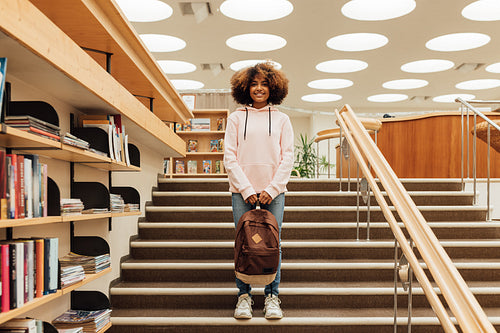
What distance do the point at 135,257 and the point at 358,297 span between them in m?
1.70

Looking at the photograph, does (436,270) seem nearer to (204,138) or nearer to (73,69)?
(73,69)

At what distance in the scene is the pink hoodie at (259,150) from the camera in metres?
2.31

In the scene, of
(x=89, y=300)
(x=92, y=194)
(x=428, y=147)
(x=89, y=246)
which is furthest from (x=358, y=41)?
(x=89, y=300)

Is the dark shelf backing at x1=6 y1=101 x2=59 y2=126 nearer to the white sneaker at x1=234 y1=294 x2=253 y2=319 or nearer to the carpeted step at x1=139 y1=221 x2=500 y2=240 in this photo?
the white sneaker at x1=234 y1=294 x2=253 y2=319

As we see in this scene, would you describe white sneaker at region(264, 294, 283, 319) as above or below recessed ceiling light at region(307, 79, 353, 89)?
below

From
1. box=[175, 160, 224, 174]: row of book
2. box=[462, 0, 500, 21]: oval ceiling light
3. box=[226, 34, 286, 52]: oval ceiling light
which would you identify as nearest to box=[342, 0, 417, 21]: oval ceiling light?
box=[462, 0, 500, 21]: oval ceiling light

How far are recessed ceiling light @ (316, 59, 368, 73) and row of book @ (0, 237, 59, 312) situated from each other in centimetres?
749

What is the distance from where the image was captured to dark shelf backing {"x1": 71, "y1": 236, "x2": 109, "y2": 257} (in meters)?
2.23

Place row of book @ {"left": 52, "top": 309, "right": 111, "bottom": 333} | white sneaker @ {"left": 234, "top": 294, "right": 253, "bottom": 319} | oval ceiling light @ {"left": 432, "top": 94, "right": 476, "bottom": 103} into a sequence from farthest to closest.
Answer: oval ceiling light @ {"left": 432, "top": 94, "right": 476, "bottom": 103}, white sneaker @ {"left": 234, "top": 294, "right": 253, "bottom": 319}, row of book @ {"left": 52, "top": 309, "right": 111, "bottom": 333}

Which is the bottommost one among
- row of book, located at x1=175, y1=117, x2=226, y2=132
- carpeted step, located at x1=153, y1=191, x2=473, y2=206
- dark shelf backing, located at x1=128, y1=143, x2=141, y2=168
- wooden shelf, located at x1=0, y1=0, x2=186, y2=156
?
carpeted step, located at x1=153, y1=191, x2=473, y2=206

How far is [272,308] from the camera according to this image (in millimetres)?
2406

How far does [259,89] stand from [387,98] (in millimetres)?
9786

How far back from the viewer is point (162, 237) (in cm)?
346

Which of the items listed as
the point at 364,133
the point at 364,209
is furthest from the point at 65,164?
the point at 364,209
